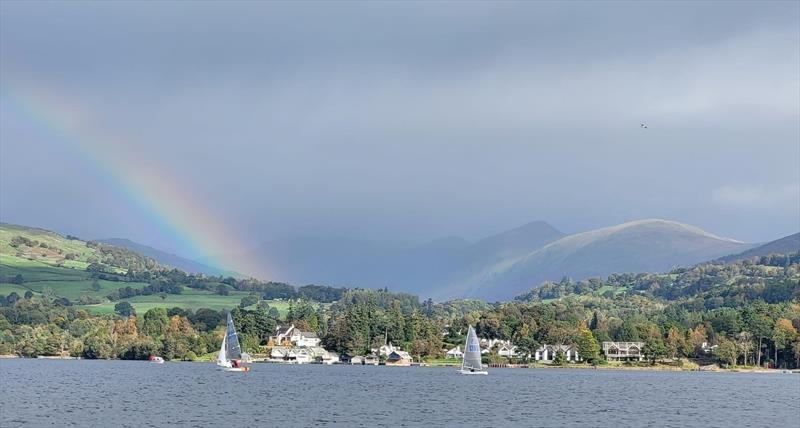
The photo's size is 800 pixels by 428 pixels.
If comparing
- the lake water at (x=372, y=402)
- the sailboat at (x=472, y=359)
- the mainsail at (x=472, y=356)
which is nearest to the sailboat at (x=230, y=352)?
the lake water at (x=372, y=402)

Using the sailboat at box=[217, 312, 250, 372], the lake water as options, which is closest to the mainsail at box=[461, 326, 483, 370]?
the lake water

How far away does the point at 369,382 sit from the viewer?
456 ft

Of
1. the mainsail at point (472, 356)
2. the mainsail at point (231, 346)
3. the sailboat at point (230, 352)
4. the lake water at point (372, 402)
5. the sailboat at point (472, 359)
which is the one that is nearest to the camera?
the lake water at point (372, 402)

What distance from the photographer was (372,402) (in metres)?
99.4

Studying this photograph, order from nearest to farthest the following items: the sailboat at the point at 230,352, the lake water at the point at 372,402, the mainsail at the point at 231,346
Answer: the lake water at the point at 372,402
the sailboat at the point at 230,352
the mainsail at the point at 231,346

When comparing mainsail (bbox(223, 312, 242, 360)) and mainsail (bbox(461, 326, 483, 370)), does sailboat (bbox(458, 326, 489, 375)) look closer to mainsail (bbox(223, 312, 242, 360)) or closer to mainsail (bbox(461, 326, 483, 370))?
mainsail (bbox(461, 326, 483, 370))

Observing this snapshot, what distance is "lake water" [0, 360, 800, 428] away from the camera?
267ft

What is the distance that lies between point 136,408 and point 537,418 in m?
33.9

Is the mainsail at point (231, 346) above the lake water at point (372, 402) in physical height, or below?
above

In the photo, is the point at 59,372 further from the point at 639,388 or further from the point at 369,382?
the point at 639,388

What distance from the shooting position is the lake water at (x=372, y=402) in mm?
81250

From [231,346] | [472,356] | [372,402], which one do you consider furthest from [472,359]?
[372,402]

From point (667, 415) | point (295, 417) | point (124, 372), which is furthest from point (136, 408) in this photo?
point (124, 372)

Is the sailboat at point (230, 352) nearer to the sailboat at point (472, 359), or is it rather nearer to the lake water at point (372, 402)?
the lake water at point (372, 402)
